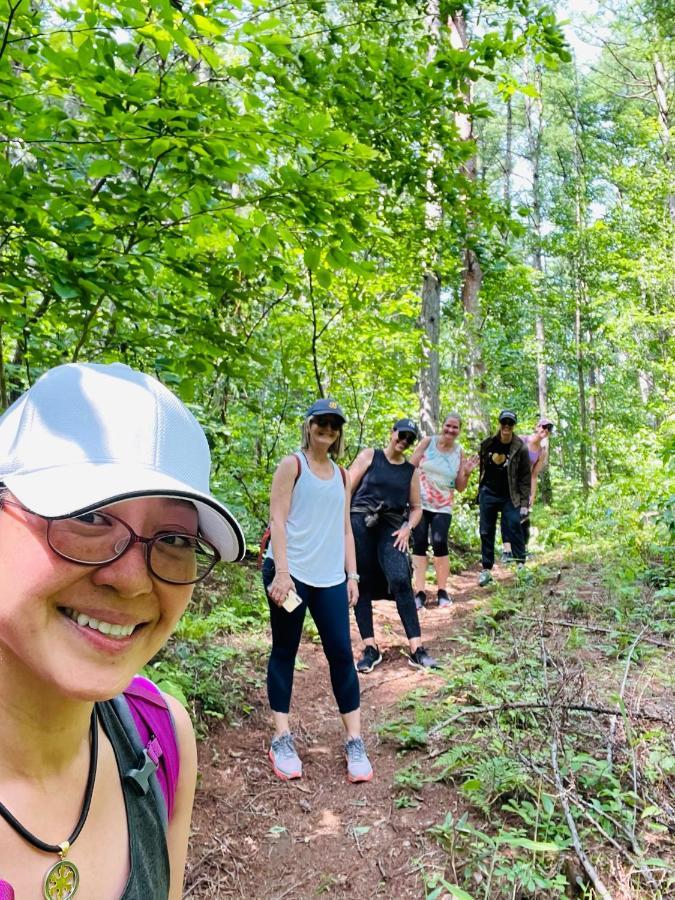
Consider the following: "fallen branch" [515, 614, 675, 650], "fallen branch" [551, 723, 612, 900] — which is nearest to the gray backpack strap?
"fallen branch" [551, 723, 612, 900]

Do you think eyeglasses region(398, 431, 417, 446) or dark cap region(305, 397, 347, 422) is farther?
eyeglasses region(398, 431, 417, 446)

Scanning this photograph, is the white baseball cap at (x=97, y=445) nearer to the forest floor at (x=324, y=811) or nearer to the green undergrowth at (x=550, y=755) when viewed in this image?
the green undergrowth at (x=550, y=755)

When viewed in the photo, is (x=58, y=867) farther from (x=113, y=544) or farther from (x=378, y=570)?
(x=378, y=570)

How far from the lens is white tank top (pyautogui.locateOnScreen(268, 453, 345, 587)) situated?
3.76 m

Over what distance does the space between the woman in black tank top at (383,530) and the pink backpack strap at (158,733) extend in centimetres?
407

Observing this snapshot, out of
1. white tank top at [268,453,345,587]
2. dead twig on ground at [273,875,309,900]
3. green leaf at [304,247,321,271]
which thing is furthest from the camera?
white tank top at [268,453,345,587]

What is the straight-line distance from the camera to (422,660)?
5164 millimetres

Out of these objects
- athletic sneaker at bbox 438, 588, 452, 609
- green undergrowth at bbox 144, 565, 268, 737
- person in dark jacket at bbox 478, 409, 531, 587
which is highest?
person in dark jacket at bbox 478, 409, 531, 587

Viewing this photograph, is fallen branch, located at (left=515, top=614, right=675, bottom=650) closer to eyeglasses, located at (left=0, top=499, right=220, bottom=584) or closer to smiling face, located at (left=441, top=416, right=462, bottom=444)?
smiling face, located at (left=441, top=416, right=462, bottom=444)

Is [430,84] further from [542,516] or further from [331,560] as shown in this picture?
[542,516]

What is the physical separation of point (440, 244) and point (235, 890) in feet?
21.8

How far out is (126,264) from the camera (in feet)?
10.2

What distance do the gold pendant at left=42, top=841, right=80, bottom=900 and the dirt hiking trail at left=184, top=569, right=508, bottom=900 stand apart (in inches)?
83.6

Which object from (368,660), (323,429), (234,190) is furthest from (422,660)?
(234,190)
